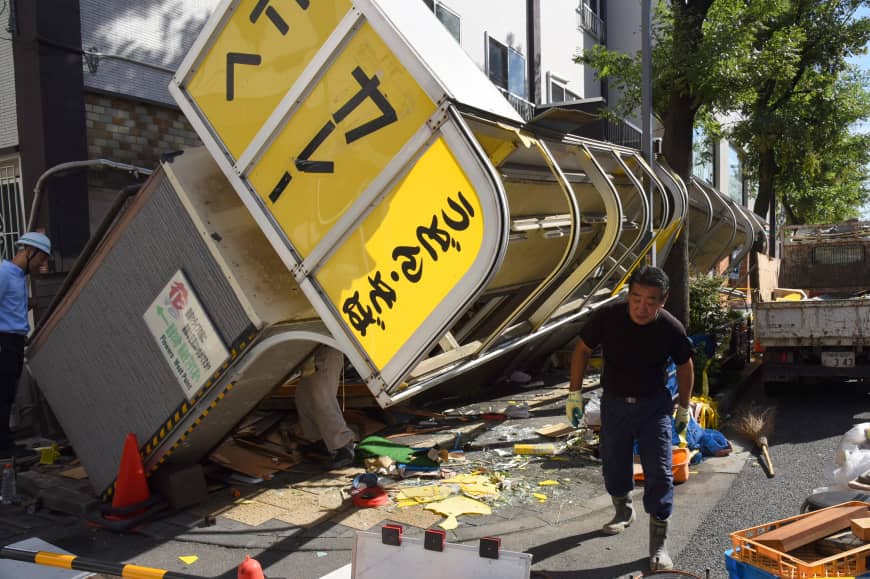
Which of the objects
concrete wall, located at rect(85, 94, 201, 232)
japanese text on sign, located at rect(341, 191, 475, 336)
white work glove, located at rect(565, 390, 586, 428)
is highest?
concrete wall, located at rect(85, 94, 201, 232)

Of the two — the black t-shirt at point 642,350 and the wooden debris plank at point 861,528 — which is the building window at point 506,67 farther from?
the wooden debris plank at point 861,528

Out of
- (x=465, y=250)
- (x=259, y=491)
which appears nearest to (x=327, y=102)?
(x=465, y=250)

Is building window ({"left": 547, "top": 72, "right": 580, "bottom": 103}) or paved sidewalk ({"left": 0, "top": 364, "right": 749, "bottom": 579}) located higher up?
building window ({"left": 547, "top": 72, "right": 580, "bottom": 103})

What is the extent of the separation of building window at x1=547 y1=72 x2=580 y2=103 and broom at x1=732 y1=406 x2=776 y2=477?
11.4 m

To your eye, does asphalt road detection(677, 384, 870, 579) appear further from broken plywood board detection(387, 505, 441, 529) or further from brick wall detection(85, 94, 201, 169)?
brick wall detection(85, 94, 201, 169)

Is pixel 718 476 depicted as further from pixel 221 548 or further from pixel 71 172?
pixel 71 172

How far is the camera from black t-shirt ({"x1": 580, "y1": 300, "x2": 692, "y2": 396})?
14.4 ft

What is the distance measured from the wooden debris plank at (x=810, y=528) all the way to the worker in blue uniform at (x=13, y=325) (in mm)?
5973

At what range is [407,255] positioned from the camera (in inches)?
153

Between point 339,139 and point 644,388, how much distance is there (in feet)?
7.63

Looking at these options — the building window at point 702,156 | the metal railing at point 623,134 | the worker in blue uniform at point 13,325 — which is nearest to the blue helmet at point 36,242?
the worker in blue uniform at point 13,325

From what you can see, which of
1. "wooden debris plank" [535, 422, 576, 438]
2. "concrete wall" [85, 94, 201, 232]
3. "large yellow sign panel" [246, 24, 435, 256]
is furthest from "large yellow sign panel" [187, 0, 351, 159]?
"wooden debris plank" [535, 422, 576, 438]

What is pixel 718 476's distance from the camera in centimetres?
596

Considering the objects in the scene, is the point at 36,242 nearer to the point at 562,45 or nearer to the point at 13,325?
the point at 13,325
